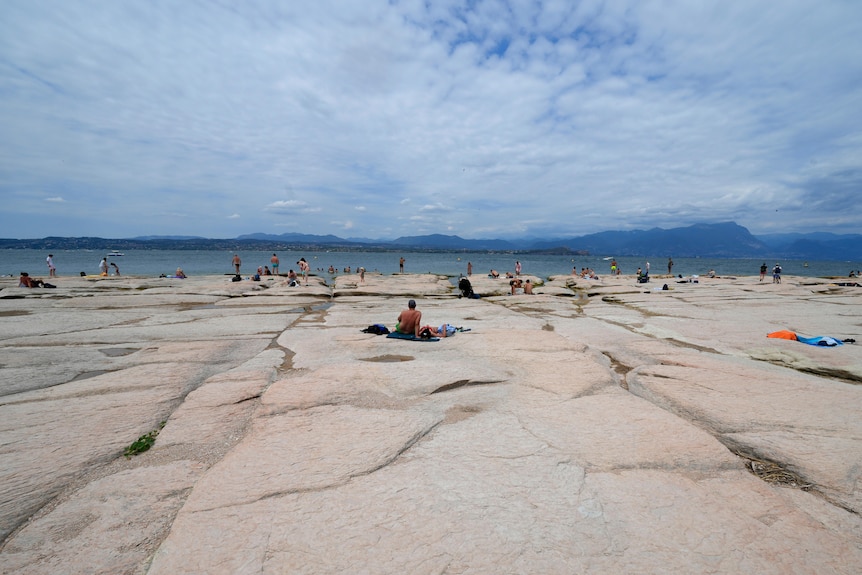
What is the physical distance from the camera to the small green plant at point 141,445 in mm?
3846

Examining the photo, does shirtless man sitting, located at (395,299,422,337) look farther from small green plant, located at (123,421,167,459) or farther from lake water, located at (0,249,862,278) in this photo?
lake water, located at (0,249,862,278)

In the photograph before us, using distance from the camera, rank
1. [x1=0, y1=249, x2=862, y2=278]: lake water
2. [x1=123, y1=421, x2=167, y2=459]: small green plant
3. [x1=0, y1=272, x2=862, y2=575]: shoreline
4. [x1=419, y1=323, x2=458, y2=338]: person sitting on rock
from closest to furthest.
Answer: [x1=0, y1=272, x2=862, y2=575]: shoreline
[x1=123, y1=421, x2=167, y2=459]: small green plant
[x1=419, y1=323, x2=458, y2=338]: person sitting on rock
[x1=0, y1=249, x2=862, y2=278]: lake water

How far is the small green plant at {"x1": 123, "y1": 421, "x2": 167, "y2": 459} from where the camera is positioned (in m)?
3.85

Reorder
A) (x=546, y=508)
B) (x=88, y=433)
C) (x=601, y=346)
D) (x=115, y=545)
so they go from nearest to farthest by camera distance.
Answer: (x=115, y=545), (x=546, y=508), (x=88, y=433), (x=601, y=346)

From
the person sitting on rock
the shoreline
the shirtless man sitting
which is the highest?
the shirtless man sitting

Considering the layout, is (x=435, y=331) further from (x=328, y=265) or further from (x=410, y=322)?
(x=328, y=265)

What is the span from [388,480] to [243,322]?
31.8 ft

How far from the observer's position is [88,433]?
4176mm

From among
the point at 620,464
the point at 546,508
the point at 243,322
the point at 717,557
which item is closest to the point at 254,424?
the point at 546,508

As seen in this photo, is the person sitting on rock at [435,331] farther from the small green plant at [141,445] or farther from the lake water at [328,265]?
the lake water at [328,265]

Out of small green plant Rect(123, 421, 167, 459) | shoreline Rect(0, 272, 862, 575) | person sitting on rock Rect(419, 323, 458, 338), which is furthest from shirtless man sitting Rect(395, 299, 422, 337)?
small green plant Rect(123, 421, 167, 459)

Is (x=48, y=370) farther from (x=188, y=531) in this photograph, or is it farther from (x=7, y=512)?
(x=188, y=531)

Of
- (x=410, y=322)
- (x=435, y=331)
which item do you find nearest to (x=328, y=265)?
(x=435, y=331)

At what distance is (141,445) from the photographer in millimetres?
3928
